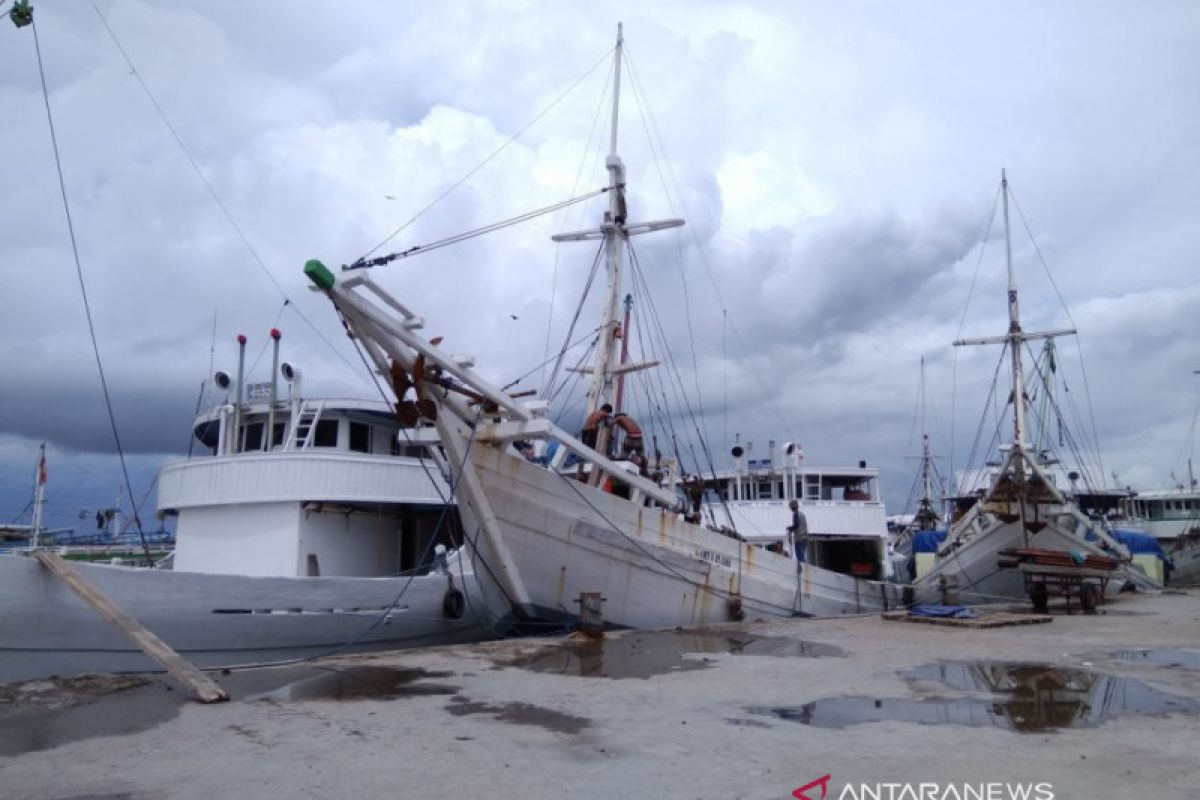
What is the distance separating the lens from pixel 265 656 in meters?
11.1

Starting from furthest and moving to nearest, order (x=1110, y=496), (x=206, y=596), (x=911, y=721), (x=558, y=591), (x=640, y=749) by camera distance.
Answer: (x=1110, y=496)
(x=558, y=591)
(x=206, y=596)
(x=911, y=721)
(x=640, y=749)

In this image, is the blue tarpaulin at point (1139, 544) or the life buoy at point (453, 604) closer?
the life buoy at point (453, 604)

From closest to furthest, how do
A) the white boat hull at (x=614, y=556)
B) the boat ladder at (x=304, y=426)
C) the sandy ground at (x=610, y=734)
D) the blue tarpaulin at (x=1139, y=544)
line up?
the sandy ground at (x=610, y=734) < the white boat hull at (x=614, y=556) < the boat ladder at (x=304, y=426) < the blue tarpaulin at (x=1139, y=544)

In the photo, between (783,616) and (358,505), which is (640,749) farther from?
(783,616)

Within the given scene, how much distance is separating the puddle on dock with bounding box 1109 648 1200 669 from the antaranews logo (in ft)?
19.5

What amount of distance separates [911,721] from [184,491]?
39.2 ft

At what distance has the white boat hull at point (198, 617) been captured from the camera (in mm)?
9156

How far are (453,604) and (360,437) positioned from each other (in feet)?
11.7

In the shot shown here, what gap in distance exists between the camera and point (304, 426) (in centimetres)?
1452

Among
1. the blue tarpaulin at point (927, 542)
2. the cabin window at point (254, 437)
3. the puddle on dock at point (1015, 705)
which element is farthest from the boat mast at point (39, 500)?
the blue tarpaulin at point (927, 542)

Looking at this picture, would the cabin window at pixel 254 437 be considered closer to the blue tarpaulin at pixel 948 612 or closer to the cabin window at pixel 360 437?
the cabin window at pixel 360 437

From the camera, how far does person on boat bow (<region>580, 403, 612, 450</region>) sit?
14.5 metres

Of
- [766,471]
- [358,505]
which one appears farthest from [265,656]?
[766,471]

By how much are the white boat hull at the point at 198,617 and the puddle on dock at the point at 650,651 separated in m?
2.37
